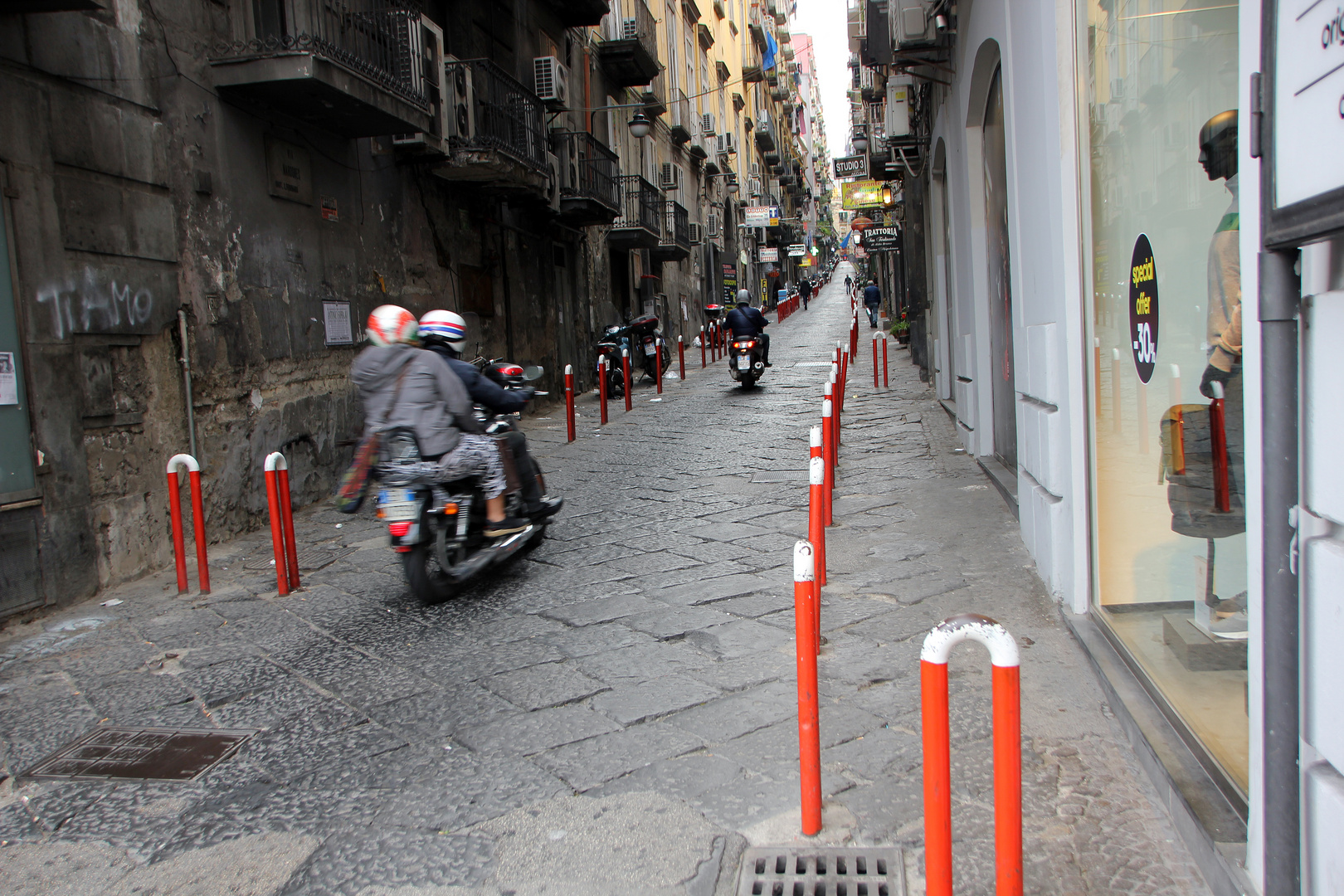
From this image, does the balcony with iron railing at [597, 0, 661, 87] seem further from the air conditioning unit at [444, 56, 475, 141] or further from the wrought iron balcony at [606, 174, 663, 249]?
the air conditioning unit at [444, 56, 475, 141]

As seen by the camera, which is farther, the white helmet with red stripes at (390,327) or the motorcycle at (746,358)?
the motorcycle at (746,358)

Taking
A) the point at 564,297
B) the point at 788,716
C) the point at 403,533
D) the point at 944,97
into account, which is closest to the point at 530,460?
the point at 403,533

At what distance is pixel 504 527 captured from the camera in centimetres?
540

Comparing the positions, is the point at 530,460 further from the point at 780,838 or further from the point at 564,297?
the point at 564,297

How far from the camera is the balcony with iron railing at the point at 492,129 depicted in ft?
36.0

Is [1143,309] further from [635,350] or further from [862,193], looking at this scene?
[862,193]

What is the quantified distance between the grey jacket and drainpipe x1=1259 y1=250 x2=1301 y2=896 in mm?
3951

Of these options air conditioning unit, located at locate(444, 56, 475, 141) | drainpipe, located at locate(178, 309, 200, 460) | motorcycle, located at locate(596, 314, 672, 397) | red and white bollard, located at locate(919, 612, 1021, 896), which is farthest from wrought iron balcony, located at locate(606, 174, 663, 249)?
red and white bollard, located at locate(919, 612, 1021, 896)

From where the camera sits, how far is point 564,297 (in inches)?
657

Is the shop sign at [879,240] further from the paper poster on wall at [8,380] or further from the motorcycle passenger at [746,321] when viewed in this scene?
the paper poster on wall at [8,380]

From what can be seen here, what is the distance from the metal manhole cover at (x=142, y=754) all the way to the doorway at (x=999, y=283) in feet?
16.9

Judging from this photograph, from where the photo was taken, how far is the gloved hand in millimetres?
2639

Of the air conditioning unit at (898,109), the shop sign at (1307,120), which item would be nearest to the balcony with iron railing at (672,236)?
the air conditioning unit at (898,109)

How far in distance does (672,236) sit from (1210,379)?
2245 centimetres
